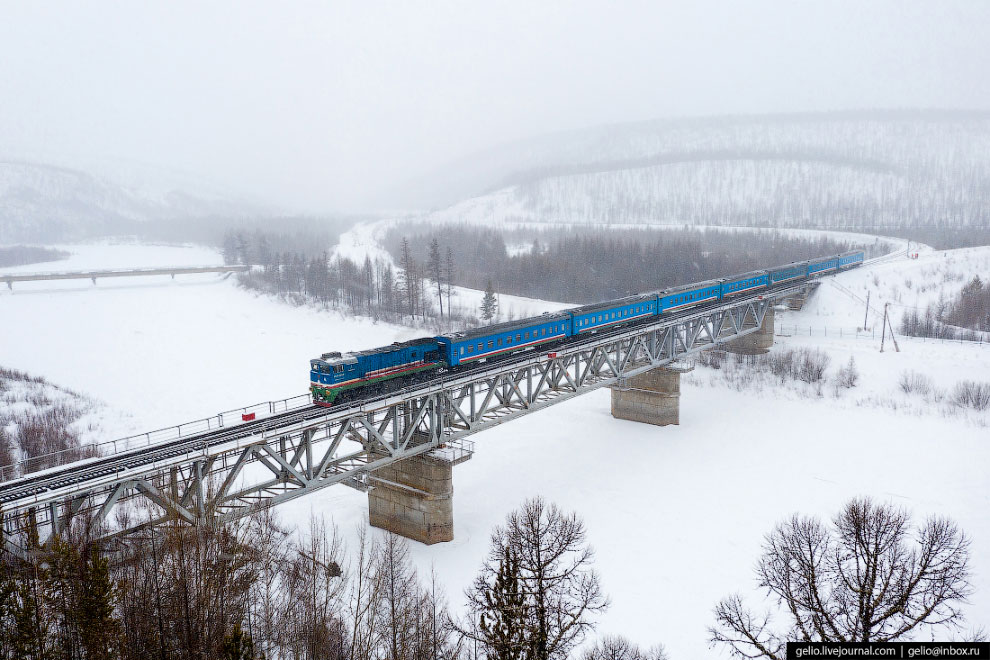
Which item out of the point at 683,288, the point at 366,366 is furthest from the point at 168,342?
the point at 683,288

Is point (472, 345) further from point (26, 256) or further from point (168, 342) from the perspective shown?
point (26, 256)

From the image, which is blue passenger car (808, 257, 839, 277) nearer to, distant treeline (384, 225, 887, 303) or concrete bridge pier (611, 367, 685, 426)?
distant treeline (384, 225, 887, 303)

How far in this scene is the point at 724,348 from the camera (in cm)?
6569

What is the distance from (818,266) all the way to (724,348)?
2056 centimetres

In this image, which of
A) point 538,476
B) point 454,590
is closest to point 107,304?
point 538,476

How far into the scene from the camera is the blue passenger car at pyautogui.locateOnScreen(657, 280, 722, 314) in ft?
156

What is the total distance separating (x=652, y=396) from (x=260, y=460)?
1337 inches

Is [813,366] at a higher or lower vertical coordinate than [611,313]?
lower

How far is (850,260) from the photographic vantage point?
83.9 metres

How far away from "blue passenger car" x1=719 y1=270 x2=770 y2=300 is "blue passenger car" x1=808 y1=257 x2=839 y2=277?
12.9m

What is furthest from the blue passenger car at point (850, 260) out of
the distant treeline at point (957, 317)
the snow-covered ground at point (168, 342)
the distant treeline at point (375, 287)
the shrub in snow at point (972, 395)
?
the snow-covered ground at point (168, 342)

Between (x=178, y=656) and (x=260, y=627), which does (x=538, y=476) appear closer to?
(x=260, y=627)

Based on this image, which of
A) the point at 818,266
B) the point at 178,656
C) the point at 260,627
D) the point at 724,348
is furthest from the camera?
the point at 818,266

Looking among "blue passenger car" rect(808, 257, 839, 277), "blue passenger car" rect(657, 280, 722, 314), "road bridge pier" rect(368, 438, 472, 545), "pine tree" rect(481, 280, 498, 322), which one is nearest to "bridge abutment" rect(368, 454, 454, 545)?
"road bridge pier" rect(368, 438, 472, 545)
